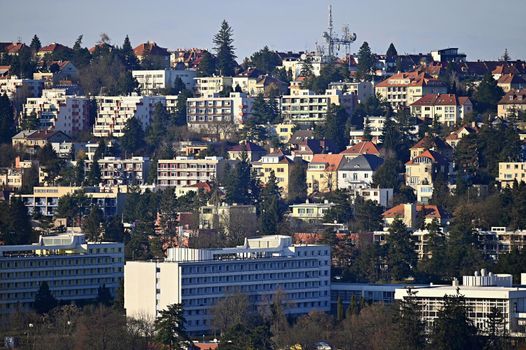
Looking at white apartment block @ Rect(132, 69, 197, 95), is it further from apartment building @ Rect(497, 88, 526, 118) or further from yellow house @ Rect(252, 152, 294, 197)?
apartment building @ Rect(497, 88, 526, 118)

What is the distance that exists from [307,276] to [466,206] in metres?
17.2

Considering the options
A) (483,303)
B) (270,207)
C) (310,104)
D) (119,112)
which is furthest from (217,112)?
(483,303)

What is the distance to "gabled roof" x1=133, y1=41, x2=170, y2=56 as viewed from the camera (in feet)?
437

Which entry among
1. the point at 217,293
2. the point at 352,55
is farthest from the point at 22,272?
the point at 352,55

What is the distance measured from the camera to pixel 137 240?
91.7m

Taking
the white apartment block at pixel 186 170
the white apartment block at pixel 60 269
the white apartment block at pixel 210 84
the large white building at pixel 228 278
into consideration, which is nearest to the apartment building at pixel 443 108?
the white apartment block at pixel 186 170

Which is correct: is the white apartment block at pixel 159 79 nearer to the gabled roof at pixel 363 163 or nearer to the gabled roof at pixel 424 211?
the gabled roof at pixel 363 163

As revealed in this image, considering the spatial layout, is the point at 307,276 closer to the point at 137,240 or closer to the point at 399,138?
the point at 137,240

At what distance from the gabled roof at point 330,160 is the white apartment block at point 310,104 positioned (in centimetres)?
744

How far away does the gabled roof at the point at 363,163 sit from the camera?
108 meters

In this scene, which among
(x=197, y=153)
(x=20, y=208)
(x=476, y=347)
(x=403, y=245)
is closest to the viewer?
(x=476, y=347)

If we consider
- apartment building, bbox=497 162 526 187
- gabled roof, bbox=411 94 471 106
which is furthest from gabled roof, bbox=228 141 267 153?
apartment building, bbox=497 162 526 187

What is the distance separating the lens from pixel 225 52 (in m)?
129

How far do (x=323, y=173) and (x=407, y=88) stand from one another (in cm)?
1167
